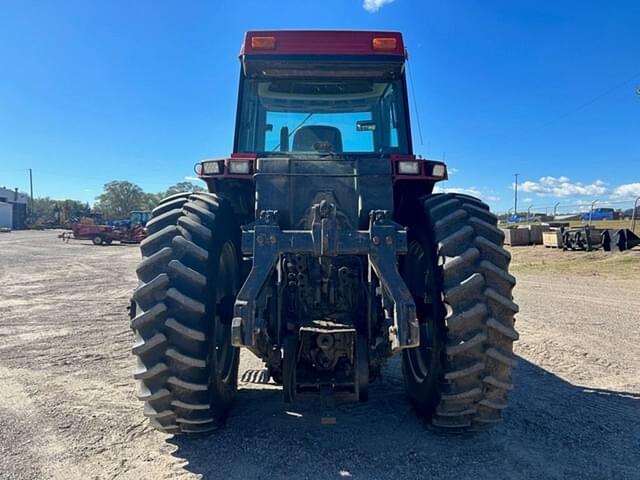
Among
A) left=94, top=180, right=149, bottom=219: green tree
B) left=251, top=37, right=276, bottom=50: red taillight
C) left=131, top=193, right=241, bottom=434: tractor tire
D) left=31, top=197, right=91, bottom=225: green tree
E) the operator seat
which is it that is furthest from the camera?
left=94, top=180, right=149, bottom=219: green tree

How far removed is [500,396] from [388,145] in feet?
7.43

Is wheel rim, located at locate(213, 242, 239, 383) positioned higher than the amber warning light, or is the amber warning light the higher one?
the amber warning light

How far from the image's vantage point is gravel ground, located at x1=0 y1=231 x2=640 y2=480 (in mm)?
2859

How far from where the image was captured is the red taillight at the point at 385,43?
143 inches

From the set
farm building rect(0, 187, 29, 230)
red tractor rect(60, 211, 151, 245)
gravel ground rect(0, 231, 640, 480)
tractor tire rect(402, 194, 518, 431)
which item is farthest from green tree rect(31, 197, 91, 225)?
tractor tire rect(402, 194, 518, 431)

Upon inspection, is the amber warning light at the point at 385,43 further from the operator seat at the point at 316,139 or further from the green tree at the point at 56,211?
the green tree at the point at 56,211

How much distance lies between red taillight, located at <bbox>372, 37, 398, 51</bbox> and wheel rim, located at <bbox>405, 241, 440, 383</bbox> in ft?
5.28

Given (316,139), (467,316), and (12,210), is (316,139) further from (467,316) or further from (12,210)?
(12,210)

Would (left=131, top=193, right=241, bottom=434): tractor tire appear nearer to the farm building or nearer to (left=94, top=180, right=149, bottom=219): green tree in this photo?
the farm building

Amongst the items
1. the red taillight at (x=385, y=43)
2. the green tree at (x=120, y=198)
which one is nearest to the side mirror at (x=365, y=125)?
the red taillight at (x=385, y=43)

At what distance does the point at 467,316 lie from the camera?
2.79 meters

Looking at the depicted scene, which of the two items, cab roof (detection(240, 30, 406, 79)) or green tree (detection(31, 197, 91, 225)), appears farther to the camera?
green tree (detection(31, 197, 91, 225))

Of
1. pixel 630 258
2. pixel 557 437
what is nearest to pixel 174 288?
pixel 557 437

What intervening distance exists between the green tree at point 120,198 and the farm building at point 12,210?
11315 millimetres
